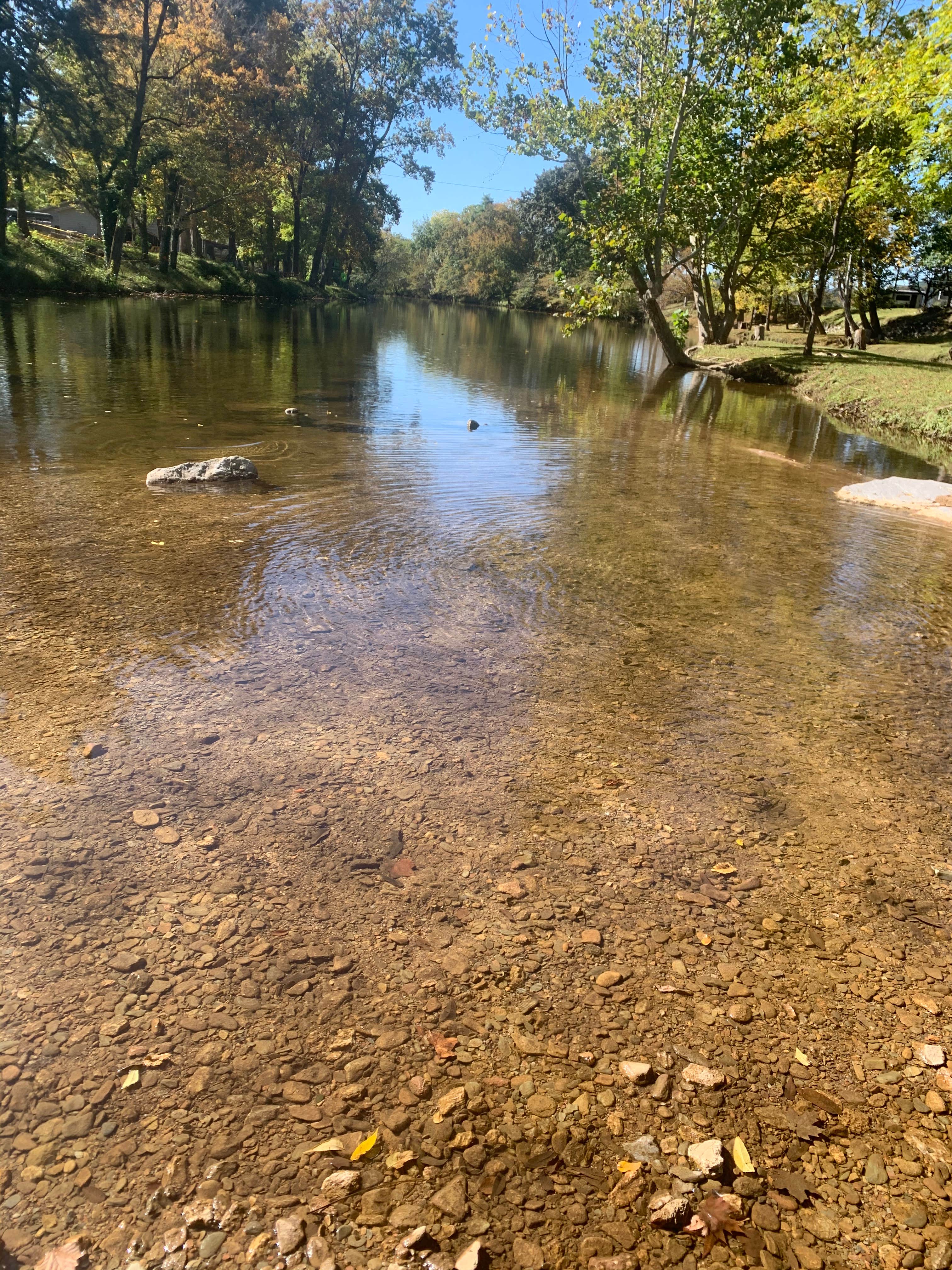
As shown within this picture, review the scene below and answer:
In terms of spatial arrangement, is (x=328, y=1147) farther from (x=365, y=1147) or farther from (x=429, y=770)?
(x=429, y=770)

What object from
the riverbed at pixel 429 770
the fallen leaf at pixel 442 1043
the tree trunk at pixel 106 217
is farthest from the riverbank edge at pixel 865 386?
the tree trunk at pixel 106 217

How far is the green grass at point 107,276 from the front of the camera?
105 feet

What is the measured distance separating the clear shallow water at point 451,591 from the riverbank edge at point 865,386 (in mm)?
3055

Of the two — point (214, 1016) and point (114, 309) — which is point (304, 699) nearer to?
point (214, 1016)

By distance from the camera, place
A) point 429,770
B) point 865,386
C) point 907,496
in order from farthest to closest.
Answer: point 865,386
point 907,496
point 429,770

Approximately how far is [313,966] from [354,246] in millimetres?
65448

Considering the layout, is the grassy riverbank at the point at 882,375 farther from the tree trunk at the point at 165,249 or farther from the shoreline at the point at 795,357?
the tree trunk at the point at 165,249

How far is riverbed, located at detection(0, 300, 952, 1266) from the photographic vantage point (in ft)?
7.72

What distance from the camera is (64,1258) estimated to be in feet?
5.69

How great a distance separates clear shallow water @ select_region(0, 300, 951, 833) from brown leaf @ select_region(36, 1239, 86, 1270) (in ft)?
6.24

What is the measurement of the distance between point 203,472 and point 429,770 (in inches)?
222

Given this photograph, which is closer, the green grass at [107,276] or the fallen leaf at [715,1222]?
the fallen leaf at [715,1222]

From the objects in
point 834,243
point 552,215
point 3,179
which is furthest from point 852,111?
point 552,215

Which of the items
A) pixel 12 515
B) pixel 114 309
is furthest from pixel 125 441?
pixel 114 309
